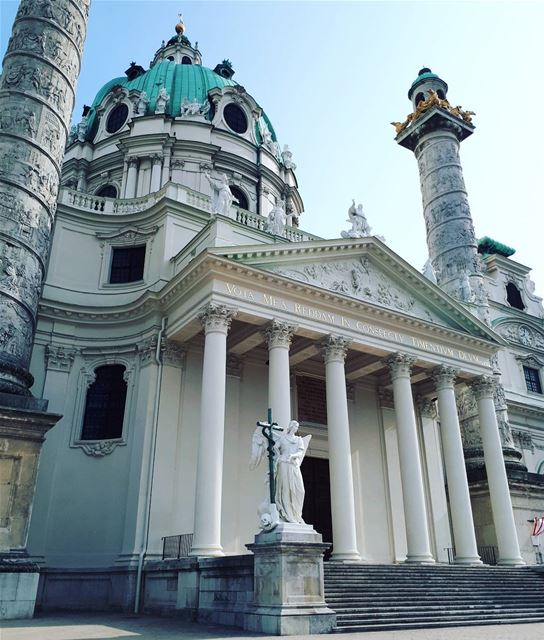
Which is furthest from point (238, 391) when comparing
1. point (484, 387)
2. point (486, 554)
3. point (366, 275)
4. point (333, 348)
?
point (486, 554)

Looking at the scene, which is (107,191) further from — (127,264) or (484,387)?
(484,387)

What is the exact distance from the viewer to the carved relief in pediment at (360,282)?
1822cm

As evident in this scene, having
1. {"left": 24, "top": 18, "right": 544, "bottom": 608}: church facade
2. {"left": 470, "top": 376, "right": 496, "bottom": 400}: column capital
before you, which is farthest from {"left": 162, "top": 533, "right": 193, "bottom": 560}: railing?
{"left": 470, "top": 376, "right": 496, "bottom": 400}: column capital

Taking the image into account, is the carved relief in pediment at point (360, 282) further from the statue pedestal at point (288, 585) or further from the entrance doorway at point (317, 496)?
the statue pedestal at point (288, 585)

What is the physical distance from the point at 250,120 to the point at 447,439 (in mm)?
20647

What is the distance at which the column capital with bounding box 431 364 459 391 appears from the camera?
1995cm

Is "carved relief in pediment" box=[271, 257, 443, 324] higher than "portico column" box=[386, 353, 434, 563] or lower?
higher

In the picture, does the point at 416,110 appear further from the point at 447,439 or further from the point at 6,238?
the point at 6,238

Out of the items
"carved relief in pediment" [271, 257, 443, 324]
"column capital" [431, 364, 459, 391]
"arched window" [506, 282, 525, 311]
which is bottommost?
"column capital" [431, 364, 459, 391]

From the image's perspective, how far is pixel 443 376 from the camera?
65.5ft

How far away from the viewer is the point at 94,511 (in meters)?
17.2

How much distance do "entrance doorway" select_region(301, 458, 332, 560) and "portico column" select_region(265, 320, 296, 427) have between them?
17.0 feet

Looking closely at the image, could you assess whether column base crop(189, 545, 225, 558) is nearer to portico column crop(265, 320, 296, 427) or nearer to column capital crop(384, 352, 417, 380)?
portico column crop(265, 320, 296, 427)

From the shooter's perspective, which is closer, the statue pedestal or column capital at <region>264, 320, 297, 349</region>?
the statue pedestal
